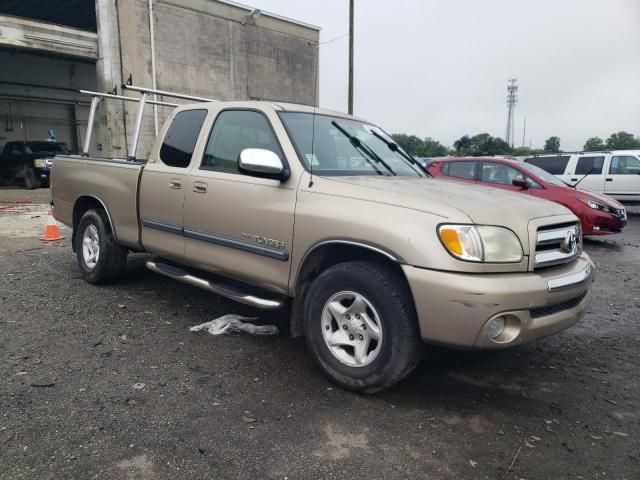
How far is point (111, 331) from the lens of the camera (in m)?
3.98

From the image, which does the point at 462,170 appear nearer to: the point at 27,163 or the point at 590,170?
the point at 590,170

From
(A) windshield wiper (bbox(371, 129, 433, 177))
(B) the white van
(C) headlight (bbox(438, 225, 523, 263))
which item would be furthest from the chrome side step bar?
(B) the white van

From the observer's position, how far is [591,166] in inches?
535

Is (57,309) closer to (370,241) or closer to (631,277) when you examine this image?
(370,241)

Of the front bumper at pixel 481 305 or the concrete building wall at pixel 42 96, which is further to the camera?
the concrete building wall at pixel 42 96

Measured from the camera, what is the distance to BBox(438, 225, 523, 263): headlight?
2662mm

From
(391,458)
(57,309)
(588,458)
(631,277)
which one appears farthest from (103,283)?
(631,277)

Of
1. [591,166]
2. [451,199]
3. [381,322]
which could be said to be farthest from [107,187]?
[591,166]

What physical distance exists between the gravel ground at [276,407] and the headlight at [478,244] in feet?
3.05

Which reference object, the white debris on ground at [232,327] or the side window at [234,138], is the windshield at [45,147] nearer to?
the side window at [234,138]

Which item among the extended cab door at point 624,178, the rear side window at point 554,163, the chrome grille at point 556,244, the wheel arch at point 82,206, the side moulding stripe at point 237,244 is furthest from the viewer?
the rear side window at point 554,163

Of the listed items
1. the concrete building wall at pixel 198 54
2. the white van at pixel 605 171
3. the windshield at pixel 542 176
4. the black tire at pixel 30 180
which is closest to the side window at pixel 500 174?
the windshield at pixel 542 176

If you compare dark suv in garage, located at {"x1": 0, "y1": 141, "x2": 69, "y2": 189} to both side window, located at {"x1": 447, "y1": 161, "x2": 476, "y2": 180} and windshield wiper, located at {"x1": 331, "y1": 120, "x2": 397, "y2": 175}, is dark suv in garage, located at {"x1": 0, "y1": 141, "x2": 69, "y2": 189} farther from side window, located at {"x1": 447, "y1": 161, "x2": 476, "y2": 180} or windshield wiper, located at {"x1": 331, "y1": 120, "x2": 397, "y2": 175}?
windshield wiper, located at {"x1": 331, "y1": 120, "x2": 397, "y2": 175}

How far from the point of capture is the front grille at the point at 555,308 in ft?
9.19
